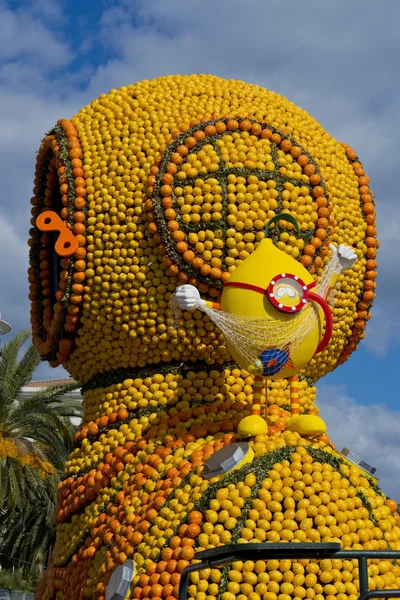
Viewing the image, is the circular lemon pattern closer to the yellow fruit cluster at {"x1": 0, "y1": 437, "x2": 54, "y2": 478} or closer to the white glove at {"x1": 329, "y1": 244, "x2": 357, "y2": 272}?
the white glove at {"x1": 329, "y1": 244, "x2": 357, "y2": 272}

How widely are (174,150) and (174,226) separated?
0.63 metres

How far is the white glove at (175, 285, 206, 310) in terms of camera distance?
6422 mm

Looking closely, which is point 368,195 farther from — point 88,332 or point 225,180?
point 88,332

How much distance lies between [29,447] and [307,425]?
11428 millimetres

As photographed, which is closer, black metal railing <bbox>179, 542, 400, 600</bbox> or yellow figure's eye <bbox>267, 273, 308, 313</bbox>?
black metal railing <bbox>179, 542, 400, 600</bbox>

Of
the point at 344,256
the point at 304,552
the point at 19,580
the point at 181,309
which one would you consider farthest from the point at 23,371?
the point at 304,552

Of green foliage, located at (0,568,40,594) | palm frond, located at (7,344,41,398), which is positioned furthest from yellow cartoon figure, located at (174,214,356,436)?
green foliage, located at (0,568,40,594)

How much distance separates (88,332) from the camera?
7.39m

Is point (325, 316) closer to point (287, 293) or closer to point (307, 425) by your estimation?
point (287, 293)

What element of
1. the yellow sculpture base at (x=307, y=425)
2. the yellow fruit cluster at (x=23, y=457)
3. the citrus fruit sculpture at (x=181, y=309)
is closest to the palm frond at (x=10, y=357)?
the yellow fruit cluster at (x=23, y=457)

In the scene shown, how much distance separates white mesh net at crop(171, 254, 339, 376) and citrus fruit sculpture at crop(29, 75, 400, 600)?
0.04 m

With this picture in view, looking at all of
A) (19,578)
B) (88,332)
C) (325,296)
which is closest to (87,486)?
(88,332)

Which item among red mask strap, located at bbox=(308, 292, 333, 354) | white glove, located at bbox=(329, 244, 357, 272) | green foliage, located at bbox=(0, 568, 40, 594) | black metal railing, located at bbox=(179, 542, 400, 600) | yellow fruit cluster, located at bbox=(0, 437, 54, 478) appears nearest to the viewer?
black metal railing, located at bbox=(179, 542, 400, 600)

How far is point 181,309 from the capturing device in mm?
6930
